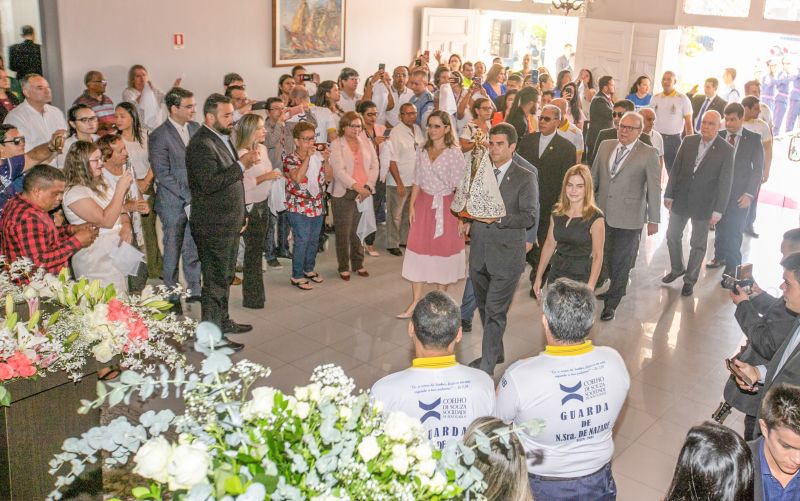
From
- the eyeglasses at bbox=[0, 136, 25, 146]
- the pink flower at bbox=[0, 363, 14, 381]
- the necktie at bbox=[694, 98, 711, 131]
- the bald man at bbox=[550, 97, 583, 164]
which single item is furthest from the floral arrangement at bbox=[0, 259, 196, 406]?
the necktie at bbox=[694, 98, 711, 131]

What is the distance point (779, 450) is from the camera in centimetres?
274

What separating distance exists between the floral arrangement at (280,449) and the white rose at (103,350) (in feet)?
5.37

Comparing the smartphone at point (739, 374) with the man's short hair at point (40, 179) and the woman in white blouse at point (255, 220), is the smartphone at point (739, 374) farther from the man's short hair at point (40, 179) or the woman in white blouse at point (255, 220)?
the man's short hair at point (40, 179)

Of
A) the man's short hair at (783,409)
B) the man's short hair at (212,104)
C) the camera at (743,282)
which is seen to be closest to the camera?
the man's short hair at (783,409)

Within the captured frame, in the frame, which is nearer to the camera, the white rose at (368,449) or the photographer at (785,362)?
the white rose at (368,449)

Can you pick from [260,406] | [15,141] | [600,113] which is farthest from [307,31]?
[260,406]

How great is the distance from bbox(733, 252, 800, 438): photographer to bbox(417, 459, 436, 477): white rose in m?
2.21

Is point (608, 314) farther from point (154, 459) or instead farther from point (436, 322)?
point (154, 459)

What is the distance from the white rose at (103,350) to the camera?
3.48 m

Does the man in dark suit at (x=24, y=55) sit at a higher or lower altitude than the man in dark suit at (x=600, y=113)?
higher

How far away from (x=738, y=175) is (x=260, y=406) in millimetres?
7007

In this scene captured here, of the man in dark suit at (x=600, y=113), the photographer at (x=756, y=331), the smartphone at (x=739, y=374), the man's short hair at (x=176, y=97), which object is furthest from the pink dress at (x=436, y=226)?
the man in dark suit at (x=600, y=113)

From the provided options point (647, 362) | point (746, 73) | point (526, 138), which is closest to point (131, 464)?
point (647, 362)

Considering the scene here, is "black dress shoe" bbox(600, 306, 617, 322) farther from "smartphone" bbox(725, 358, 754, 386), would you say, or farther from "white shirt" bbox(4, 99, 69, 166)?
"white shirt" bbox(4, 99, 69, 166)
